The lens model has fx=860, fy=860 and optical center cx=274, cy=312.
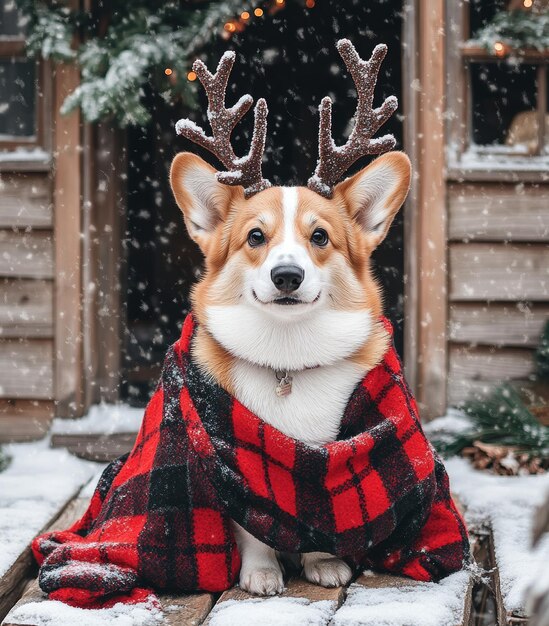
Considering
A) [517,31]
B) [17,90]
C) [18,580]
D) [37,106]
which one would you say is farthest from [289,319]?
[17,90]

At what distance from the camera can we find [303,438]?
2.19 m

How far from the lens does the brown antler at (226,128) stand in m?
2.23

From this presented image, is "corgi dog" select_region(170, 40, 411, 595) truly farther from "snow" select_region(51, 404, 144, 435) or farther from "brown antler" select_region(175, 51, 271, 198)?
"snow" select_region(51, 404, 144, 435)

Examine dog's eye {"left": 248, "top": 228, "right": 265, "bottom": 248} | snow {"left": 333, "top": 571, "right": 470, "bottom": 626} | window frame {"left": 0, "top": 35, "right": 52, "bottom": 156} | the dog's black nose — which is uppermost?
window frame {"left": 0, "top": 35, "right": 52, "bottom": 156}

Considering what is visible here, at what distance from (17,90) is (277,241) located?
2.35 metres

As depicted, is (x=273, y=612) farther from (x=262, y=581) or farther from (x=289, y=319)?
(x=289, y=319)

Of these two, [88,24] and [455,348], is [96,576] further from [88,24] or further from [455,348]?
[88,24]

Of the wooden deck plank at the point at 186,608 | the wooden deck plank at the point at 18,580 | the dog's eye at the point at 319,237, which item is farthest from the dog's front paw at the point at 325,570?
the dog's eye at the point at 319,237

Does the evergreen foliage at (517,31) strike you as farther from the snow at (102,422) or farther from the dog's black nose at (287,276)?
the snow at (102,422)

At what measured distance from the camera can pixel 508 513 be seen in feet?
9.50

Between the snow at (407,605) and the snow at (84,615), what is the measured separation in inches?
17.7

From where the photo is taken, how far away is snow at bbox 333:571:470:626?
201 cm

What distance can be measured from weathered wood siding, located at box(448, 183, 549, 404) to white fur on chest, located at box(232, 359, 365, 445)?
175 centimetres

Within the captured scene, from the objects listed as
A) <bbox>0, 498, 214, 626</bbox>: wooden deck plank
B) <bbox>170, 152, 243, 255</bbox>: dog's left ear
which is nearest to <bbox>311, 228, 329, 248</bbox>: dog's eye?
<bbox>170, 152, 243, 255</bbox>: dog's left ear
